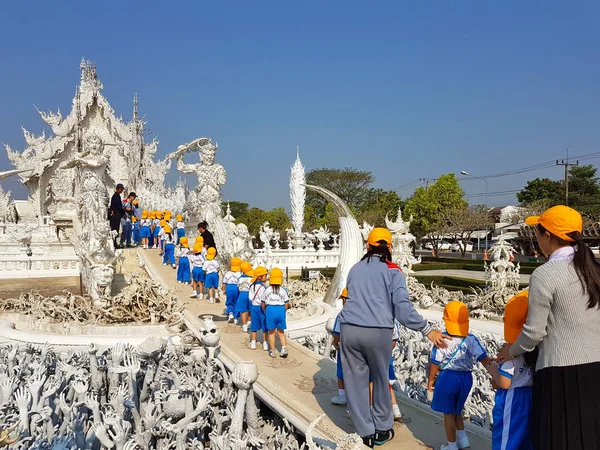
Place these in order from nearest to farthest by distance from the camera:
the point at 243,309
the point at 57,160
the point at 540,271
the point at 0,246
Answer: the point at 540,271 → the point at 243,309 → the point at 0,246 → the point at 57,160

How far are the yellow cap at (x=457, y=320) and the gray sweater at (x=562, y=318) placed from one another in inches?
40.6

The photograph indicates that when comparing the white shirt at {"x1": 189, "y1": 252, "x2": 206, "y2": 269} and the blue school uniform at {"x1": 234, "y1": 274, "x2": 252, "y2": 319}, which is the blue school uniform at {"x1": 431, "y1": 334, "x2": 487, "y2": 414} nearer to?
the blue school uniform at {"x1": 234, "y1": 274, "x2": 252, "y2": 319}

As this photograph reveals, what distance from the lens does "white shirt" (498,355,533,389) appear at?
2.66m

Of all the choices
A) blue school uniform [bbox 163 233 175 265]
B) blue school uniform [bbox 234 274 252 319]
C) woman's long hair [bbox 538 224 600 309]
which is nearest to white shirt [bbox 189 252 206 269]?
blue school uniform [bbox 234 274 252 319]

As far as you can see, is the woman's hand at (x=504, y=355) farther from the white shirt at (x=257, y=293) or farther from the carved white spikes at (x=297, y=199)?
the carved white spikes at (x=297, y=199)

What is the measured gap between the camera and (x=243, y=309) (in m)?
7.36

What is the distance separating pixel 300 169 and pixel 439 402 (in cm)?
3798

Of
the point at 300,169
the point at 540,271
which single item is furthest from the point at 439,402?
the point at 300,169

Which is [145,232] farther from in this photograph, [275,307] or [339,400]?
[339,400]

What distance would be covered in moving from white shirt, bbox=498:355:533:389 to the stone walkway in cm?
108

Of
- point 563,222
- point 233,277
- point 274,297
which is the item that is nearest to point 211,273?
point 233,277

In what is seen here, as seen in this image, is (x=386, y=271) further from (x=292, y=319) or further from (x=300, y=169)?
(x=300, y=169)

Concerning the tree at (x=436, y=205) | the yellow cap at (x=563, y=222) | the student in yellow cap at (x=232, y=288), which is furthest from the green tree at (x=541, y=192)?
the yellow cap at (x=563, y=222)

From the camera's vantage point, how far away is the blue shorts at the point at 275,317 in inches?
232
